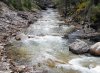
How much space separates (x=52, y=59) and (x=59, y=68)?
1.92 metres

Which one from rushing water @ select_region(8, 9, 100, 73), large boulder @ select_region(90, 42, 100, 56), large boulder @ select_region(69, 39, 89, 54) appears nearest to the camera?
rushing water @ select_region(8, 9, 100, 73)

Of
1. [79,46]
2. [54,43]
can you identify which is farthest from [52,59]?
[54,43]

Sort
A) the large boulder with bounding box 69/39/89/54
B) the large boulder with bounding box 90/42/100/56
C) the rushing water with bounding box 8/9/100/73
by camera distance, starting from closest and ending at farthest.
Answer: the rushing water with bounding box 8/9/100/73, the large boulder with bounding box 90/42/100/56, the large boulder with bounding box 69/39/89/54

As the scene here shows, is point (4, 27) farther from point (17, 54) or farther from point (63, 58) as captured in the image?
point (63, 58)

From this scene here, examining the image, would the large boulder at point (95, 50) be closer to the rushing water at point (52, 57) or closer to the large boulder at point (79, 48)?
the large boulder at point (79, 48)

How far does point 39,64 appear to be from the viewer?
633 inches

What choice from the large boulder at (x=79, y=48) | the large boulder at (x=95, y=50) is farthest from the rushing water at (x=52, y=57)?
the large boulder at (x=95, y=50)

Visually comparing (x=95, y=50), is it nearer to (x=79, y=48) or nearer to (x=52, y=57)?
(x=79, y=48)

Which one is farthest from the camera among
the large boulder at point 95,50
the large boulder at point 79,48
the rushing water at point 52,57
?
the large boulder at point 79,48

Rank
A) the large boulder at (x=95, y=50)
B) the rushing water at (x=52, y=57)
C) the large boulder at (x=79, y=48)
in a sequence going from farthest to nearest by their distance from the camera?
1. the large boulder at (x=79, y=48)
2. the large boulder at (x=95, y=50)
3. the rushing water at (x=52, y=57)

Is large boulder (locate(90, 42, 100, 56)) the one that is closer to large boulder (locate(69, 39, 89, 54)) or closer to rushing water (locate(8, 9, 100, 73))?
large boulder (locate(69, 39, 89, 54))

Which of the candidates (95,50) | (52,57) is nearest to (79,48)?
(95,50)

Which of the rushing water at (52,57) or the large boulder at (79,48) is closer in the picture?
the rushing water at (52,57)

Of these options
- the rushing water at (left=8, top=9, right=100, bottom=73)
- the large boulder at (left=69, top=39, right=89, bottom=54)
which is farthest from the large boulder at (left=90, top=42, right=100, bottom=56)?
the rushing water at (left=8, top=9, right=100, bottom=73)
